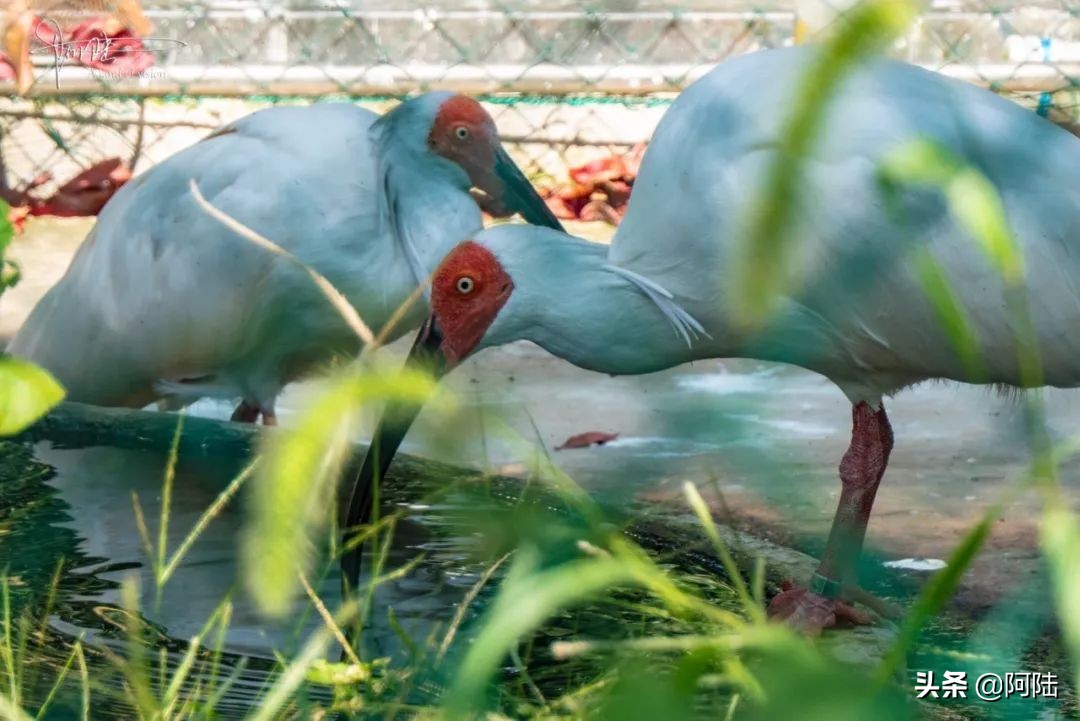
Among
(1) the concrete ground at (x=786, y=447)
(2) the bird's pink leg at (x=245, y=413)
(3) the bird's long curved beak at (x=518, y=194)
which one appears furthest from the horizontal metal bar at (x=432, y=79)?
(2) the bird's pink leg at (x=245, y=413)

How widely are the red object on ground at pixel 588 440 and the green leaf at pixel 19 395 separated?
238 centimetres

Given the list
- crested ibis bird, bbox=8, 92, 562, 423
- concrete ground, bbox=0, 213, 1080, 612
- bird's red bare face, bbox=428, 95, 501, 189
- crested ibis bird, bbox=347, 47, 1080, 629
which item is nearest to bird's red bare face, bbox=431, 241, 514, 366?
crested ibis bird, bbox=347, 47, 1080, 629

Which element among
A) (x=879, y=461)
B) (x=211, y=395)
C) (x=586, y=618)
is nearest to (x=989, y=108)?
(x=879, y=461)

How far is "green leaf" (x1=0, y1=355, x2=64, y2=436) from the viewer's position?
5.82 ft

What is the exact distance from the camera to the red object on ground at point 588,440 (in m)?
4.13

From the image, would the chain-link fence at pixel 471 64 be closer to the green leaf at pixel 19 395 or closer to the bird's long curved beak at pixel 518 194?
the bird's long curved beak at pixel 518 194

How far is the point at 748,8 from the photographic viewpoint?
21.6ft

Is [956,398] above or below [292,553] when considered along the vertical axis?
below

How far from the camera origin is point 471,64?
20.9ft

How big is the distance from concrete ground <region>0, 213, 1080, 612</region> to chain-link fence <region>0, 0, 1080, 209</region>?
1.27 meters

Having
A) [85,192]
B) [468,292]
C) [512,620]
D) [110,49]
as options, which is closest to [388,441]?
[468,292]

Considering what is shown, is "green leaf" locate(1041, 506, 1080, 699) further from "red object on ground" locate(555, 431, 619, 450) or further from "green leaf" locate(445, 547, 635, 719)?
"red object on ground" locate(555, 431, 619, 450)

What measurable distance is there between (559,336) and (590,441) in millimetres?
1212

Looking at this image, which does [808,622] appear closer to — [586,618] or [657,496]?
[586,618]
